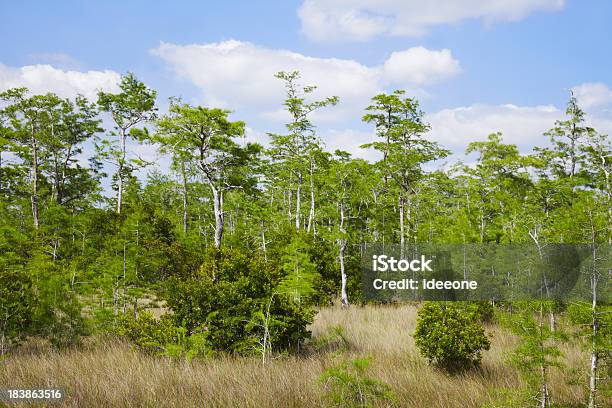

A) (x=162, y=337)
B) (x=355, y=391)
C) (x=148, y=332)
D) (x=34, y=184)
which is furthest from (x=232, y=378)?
(x=34, y=184)

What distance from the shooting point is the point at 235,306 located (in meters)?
8.81

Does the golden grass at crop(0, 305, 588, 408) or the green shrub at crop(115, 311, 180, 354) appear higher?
the green shrub at crop(115, 311, 180, 354)

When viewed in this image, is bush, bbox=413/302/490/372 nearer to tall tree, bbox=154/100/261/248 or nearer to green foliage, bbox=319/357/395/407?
green foliage, bbox=319/357/395/407

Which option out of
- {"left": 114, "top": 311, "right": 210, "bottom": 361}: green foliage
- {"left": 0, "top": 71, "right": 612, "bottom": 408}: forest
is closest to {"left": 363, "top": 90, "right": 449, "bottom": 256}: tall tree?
{"left": 0, "top": 71, "right": 612, "bottom": 408}: forest

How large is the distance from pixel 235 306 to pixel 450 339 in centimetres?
435

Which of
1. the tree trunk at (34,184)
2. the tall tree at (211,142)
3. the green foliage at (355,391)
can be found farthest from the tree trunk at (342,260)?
the tree trunk at (34,184)

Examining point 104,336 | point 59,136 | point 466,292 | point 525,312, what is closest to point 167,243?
point 104,336

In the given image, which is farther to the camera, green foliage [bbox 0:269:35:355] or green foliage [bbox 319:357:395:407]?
green foliage [bbox 0:269:35:355]

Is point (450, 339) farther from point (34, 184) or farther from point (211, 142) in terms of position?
point (34, 184)

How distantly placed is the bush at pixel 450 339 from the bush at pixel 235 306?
2577 millimetres

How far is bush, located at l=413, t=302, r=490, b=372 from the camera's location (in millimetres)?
8766

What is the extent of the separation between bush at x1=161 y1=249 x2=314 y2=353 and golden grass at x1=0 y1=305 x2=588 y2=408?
0.50 metres

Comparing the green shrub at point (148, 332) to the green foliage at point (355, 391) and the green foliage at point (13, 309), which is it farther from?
the green foliage at point (355, 391)

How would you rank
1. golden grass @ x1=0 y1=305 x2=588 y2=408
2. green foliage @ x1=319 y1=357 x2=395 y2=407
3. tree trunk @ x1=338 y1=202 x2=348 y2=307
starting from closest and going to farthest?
green foliage @ x1=319 y1=357 x2=395 y2=407 < golden grass @ x1=0 y1=305 x2=588 y2=408 < tree trunk @ x1=338 y1=202 x2=348 y2=307
